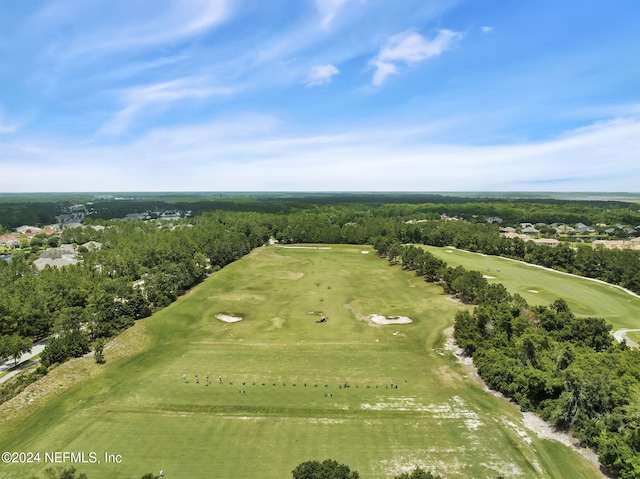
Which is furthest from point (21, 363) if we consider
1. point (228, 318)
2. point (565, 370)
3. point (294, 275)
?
point (565, 370)

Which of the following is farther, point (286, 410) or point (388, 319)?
point (388, 319)

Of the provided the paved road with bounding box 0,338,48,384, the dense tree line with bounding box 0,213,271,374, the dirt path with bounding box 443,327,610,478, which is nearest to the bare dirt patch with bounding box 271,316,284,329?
the dense tree line with bounding box 0,213,271,374

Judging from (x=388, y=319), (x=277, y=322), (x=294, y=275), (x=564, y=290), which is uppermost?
(x=564, y=290)

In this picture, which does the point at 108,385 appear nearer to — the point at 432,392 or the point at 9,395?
the point at 9,395

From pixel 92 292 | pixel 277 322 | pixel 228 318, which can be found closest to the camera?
pixel 92 292

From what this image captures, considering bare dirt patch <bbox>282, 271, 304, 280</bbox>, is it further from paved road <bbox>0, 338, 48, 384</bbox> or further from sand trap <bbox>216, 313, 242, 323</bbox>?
paved road <bbox>0, 338, 48, 384</bbox>

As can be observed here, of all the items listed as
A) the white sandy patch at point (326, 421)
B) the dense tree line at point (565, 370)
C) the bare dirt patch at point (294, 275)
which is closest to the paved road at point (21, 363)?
the white sandy patch at point (326, 421)

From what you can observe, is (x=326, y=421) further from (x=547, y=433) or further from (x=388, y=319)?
(x=388, y=319)
